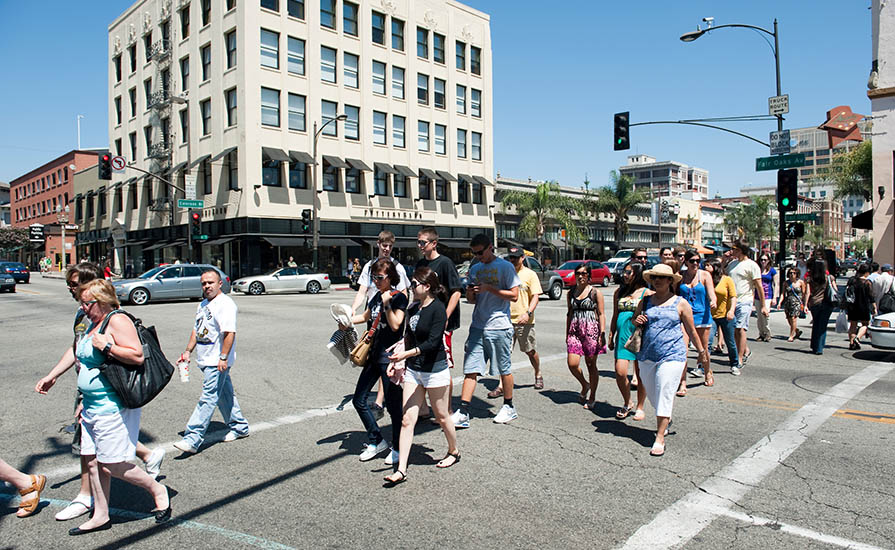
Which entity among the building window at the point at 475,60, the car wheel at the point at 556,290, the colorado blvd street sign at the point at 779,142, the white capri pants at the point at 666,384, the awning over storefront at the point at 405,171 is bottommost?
the car wheel at the point at 556,290

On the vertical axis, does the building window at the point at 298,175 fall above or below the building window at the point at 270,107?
below

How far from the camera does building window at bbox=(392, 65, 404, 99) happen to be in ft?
136

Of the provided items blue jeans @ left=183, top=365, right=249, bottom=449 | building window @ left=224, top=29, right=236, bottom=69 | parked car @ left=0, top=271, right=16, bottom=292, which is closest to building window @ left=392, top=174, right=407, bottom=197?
building window @ left=224, top=29, right=236, bottom=69

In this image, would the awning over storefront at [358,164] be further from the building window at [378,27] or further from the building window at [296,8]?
the building window at [296,8]

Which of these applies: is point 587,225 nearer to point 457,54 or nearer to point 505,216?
point 505,216

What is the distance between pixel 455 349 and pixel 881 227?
50.6ft

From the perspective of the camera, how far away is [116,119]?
4838 centimetres

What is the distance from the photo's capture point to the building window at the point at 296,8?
119ft

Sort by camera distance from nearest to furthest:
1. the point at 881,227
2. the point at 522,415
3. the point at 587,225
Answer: the point at 522,415 → the point at 881,227 → the point at 587,225

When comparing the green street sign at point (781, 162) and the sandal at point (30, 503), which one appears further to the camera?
the green street sign at point (781, 162)

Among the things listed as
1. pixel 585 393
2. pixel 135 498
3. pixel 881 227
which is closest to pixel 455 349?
pixel 585 393

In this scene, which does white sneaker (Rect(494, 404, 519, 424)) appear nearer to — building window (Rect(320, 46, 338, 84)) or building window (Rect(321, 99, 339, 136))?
building window (Rect(321, 99, 339, 136))

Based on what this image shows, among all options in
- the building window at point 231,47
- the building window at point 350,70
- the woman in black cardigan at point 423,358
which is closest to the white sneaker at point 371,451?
the woman in black cardigan at point 423,358

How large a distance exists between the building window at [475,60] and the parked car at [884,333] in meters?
39.7
